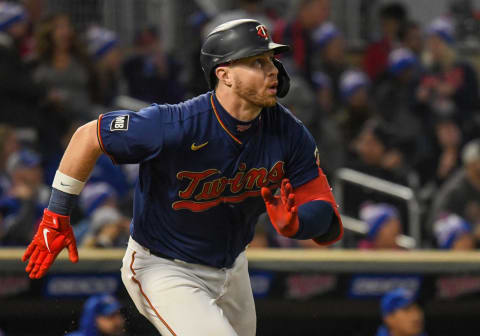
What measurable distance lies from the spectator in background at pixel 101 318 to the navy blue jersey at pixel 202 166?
5.89 ft

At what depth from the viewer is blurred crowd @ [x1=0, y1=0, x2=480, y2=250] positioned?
7.30m

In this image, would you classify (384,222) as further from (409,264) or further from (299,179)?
(299,179)

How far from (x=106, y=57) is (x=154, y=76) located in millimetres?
474

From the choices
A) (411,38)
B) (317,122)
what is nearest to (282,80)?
(317,122)

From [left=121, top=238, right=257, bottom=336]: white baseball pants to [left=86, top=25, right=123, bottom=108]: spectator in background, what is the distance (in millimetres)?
4275

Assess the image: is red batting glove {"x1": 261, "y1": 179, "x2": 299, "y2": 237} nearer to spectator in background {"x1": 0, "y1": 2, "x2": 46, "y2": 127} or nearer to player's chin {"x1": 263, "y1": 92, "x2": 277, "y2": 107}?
player's chin {"x1": 263, "y1": 92, "x2": 277, "y2": 107}

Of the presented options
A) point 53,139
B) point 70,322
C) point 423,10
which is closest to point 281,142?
point 70,322

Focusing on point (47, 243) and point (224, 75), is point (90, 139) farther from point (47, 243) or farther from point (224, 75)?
point (224, 75)

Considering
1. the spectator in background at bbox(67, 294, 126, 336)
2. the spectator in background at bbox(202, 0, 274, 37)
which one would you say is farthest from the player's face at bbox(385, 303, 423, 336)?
the spectator in background at bbox(202, 0, 274, 37)

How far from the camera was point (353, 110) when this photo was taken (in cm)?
873

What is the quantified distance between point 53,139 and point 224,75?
13.2ft

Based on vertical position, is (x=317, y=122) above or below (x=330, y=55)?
below

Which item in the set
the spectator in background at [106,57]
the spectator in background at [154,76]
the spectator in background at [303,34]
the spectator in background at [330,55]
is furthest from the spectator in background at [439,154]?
the spectator in background at [106,57]

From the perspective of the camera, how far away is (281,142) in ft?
13.5
